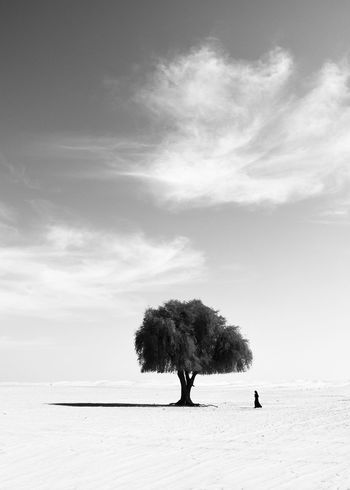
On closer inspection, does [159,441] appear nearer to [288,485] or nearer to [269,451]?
[269,451]

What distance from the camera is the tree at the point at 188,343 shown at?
42406 mm

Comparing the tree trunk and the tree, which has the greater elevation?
the tree

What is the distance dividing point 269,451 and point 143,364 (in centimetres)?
2777

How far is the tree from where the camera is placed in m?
42.4

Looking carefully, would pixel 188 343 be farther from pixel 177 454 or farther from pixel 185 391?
pixel 177 454

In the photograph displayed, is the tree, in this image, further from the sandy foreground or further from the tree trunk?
the sandy foreground

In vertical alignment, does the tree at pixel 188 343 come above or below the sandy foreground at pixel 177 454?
above

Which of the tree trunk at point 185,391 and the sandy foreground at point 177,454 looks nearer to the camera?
the sandy foreground at point 177,454

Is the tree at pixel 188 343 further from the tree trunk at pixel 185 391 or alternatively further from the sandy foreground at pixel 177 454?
the sandy foreground at pixel 177 454

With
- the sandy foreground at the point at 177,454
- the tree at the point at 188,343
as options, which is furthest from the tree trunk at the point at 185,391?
the sandy foreground at the point at 177,454

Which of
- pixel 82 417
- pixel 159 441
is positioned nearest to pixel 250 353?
pixel 82 417

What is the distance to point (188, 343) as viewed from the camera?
42.4m

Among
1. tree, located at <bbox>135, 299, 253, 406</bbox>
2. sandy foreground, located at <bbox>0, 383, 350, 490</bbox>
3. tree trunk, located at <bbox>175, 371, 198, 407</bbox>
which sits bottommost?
sandy foreground, located at <bbox>0, 383, 350, 490</bbox>

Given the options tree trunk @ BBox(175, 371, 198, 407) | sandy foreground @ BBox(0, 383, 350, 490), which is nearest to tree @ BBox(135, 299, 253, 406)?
tree trunk @ BBox(175, 371, 198, 407)
